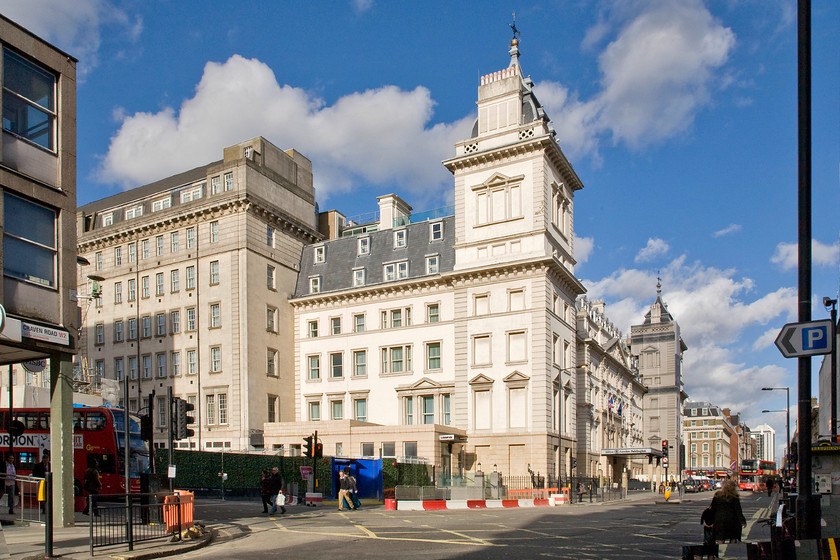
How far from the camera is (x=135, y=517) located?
1766 cm

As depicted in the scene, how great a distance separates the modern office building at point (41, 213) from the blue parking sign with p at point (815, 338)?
59.5 ft

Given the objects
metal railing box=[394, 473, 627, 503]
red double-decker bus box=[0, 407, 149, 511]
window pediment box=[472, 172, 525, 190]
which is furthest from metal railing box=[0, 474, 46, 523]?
window pediment box=[472, 172, 525, 190]

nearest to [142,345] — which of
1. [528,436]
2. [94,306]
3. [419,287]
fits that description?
[94,306]

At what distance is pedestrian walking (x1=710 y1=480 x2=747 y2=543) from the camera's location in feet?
43.5

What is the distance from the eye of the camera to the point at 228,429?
5641 cm

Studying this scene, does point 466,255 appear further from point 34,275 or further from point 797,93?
point 797,93

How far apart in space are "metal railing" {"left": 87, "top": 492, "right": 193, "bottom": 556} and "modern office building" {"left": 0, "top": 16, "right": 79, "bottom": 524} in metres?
4.64

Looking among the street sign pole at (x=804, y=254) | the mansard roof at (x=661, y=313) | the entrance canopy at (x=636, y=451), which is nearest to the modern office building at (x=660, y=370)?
the mansard roof at (x=661, y=313)

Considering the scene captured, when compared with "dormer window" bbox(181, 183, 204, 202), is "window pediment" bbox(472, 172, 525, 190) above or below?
below

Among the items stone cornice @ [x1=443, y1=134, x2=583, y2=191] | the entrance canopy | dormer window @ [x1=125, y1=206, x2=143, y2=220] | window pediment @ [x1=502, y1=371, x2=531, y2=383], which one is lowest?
the entrance canopy

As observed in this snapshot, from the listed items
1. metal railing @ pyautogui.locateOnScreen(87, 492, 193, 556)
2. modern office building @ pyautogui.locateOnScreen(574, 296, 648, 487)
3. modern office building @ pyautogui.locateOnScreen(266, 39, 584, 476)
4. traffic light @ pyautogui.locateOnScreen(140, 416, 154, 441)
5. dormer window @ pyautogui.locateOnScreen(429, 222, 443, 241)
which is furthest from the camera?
modern office building @ pyautogui.locateOnScreen(574, 296, 648, 487)

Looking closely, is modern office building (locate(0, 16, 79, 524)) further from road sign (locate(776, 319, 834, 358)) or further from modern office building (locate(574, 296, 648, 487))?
modern office building (locate(574, 296, 648, 487))

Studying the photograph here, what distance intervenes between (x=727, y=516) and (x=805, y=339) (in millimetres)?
3870

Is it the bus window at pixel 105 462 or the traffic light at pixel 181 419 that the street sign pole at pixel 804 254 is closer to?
the traffic light at pixel 181 419
